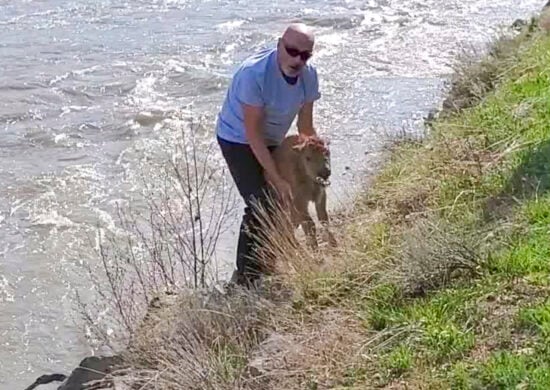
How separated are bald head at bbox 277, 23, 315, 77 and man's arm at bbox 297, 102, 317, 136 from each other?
46 cm

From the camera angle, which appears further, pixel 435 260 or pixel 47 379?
pixel 47 379

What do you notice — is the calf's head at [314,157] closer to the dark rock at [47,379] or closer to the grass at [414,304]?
the grass at [414,304]

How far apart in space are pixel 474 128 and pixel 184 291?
320cm

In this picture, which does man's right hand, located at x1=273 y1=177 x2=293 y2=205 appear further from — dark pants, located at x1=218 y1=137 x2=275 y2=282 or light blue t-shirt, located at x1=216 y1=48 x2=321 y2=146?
light blue t-shirt, located at x1=216 y1=48 x2=321 y2=146

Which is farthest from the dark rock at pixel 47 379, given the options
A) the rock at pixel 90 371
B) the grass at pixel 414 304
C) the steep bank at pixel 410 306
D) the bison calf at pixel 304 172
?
the bison calf at pixel 304 172

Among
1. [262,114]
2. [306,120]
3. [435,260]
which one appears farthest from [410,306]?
[306,120]

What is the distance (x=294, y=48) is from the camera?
6934 mm

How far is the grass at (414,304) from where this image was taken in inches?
202

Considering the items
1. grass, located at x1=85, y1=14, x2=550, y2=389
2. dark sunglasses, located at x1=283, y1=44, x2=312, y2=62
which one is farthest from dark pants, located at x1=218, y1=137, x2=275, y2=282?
dark sunglasses, located at x1=283, y1=44, x2=312, y2=62

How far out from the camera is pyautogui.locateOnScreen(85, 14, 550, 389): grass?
5133mm

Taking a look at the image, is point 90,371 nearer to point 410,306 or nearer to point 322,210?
point 322,210

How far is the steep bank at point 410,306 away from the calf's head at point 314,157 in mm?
468

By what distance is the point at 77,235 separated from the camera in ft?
33.9

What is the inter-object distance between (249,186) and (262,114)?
0.69 meters
